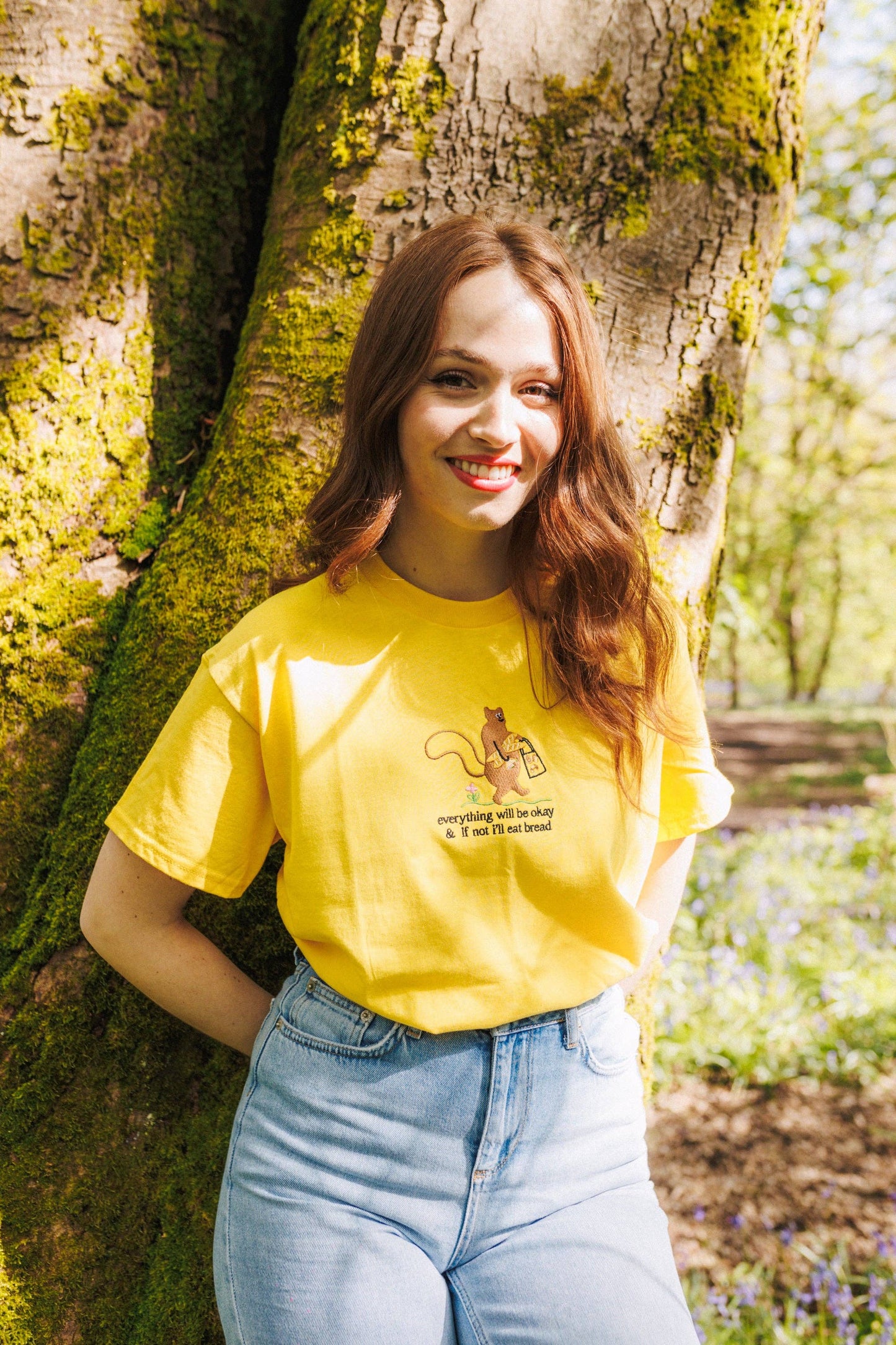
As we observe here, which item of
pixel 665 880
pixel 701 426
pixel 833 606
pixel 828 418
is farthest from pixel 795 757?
pixel 665 880

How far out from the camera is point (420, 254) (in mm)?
1497

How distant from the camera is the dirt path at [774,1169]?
2.94 m

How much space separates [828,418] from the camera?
14.2 m

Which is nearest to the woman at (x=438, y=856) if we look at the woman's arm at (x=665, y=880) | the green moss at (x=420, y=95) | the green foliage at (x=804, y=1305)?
the woman's arm at (x=665, y=880)

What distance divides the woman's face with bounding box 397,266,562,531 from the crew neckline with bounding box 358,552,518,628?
139mm

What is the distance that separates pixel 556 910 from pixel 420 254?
3.73 feet

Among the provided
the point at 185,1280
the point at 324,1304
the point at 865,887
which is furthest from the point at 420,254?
the point at 865,887

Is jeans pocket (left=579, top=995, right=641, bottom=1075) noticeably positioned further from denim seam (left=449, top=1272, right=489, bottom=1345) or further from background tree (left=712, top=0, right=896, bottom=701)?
background tree (left=712, top=0, right=896, bottom=701)

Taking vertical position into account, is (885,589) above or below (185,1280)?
below

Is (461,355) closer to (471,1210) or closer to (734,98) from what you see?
(734,98)

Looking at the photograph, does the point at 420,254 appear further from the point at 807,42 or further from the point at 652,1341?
the point at 652,1341

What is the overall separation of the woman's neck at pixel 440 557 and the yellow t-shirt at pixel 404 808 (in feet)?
0.21

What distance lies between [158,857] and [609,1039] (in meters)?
0.83

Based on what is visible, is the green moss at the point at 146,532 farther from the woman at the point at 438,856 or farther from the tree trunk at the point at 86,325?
the woman at the point at 438,856
